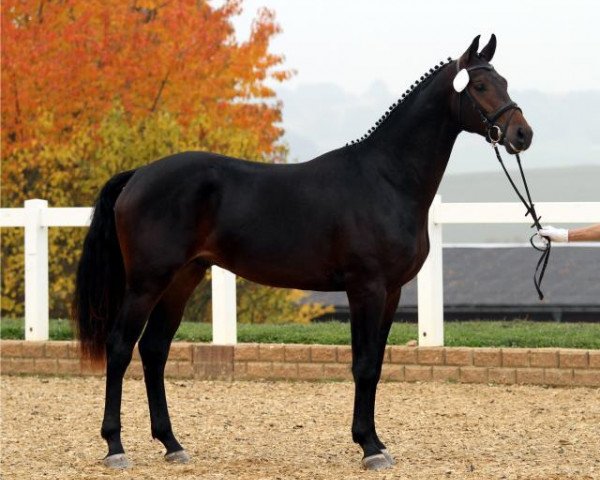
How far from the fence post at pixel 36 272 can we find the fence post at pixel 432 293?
4.04 meters

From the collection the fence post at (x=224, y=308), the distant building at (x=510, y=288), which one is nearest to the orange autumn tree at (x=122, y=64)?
the distant building at (x=510, y=288)

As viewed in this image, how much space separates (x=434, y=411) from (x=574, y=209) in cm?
246

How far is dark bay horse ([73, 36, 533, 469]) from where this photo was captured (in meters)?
6.67

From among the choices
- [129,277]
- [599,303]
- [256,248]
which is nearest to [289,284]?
[256,248]

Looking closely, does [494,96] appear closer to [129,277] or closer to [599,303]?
[129,277]

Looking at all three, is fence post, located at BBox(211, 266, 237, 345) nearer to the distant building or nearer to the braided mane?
the braided mane

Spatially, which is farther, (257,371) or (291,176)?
(257,371)

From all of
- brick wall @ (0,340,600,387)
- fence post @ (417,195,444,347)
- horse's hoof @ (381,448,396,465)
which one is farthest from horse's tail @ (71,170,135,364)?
fence post @ (417,195,444,347)

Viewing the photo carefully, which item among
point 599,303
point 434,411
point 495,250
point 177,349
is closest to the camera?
point 434,411

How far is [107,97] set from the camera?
65.8 feet

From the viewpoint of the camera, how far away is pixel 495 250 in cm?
2575

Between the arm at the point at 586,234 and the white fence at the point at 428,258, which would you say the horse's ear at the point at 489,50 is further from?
the white fence at the point at 428,258

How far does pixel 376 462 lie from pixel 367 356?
0.64m

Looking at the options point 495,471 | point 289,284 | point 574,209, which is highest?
point 574,209
